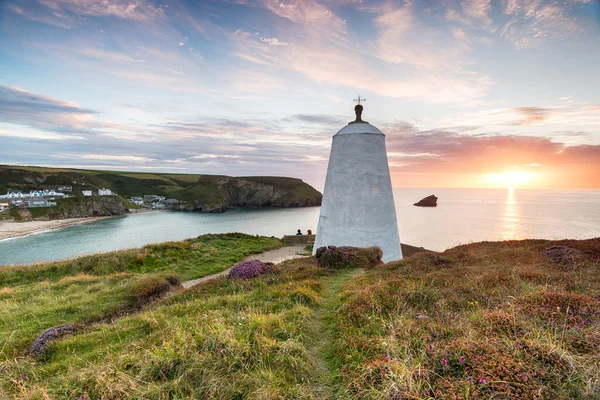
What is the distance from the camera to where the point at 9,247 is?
4994 cm

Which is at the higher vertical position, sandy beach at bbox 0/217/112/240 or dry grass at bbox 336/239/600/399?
dry grass at bbox 336/239/600/399

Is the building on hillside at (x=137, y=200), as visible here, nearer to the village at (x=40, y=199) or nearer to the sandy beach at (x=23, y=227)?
the village at (x=40, y=199)

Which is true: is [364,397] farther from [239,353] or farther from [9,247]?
[9,247]

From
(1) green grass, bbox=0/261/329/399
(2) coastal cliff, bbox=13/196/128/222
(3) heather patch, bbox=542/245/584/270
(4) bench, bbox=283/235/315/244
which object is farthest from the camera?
(2) coastal cliff, bbox=13/196/128/222

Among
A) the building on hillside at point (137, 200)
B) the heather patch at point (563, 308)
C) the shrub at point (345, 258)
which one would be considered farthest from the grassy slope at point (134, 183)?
the heather patch at point (563, 308)

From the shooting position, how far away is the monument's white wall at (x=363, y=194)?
562 inches

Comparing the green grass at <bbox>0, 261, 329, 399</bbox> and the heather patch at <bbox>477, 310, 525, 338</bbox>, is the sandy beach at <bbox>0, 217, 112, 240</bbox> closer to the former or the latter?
the green grass at <bbox>0, 261, 329, 399</bbox>

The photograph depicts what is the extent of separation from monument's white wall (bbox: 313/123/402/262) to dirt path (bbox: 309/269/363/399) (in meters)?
7.07

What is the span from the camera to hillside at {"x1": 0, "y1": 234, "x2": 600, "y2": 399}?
3.14 metres

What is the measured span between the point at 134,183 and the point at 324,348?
19016 centimetres

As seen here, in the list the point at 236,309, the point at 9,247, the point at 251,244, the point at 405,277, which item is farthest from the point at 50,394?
the point at 9,247

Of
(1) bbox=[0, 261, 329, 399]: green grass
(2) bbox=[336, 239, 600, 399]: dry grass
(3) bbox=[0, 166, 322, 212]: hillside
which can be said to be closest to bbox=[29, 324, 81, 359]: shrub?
(1) bbox=[0, 261, 329, 399]: green grass

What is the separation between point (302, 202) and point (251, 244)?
102 metres

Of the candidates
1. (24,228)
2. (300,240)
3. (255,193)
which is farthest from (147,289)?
(255,193)
